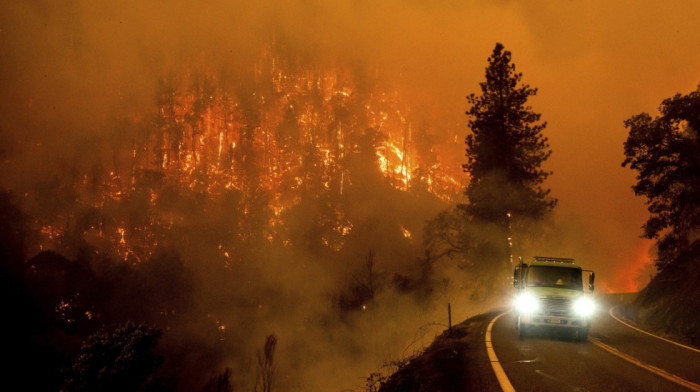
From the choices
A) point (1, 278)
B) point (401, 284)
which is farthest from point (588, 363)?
point (401, 284)

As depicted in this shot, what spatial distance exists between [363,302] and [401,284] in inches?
1113

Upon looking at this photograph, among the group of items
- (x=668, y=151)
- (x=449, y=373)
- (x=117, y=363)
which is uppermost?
(x=668, y=151)

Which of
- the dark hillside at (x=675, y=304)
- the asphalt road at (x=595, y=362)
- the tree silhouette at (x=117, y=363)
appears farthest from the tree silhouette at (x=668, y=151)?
the tree silhouette at (x=117, y=363)

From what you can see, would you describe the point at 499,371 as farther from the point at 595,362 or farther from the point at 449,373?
the point at 595,362

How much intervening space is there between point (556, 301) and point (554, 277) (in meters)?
1.37

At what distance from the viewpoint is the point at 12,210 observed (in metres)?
79.9

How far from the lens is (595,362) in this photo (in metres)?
10.8

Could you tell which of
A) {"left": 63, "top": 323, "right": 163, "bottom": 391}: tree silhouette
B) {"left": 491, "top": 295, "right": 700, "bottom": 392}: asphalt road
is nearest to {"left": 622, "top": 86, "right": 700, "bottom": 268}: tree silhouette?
{"left": 491, "top": 295, "right": 700, "bottom": 392}: asphalt road

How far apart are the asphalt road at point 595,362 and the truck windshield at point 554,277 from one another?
1.68 meters

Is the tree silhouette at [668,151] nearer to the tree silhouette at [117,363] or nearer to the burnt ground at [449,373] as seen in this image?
the burnt ground at [449,373]

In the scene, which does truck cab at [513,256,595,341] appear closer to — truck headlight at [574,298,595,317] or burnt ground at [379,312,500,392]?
truck headlight at [574,298,595,317]

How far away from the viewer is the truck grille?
14211 millimetres

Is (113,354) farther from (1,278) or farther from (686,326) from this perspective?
(1,278)

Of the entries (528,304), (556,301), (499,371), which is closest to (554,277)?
(556,301)
